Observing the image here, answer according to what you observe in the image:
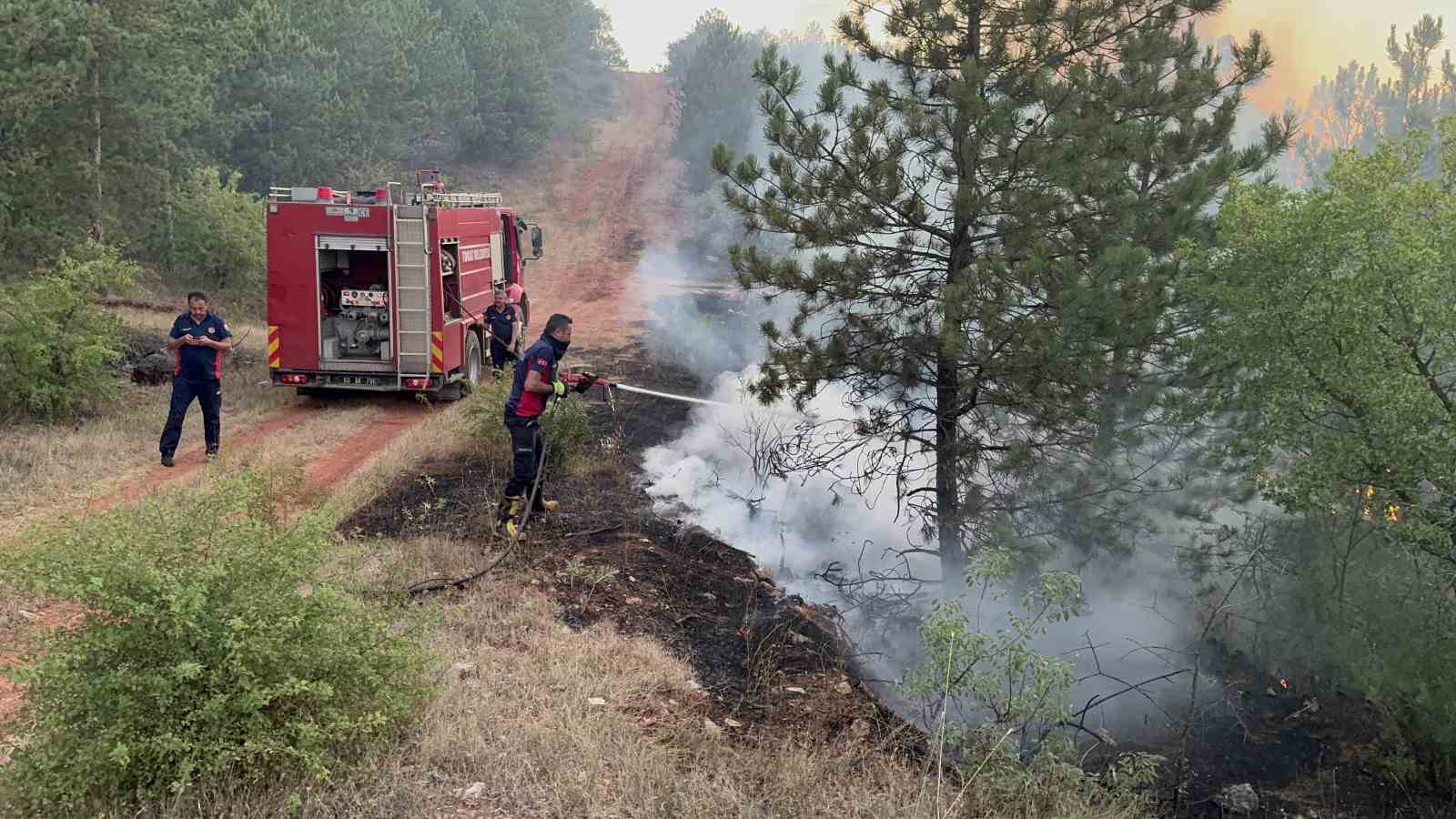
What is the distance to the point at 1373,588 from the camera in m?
6.60

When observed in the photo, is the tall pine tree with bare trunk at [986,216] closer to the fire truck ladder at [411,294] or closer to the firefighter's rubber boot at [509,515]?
the firefighter's rubber boot at [509,515]

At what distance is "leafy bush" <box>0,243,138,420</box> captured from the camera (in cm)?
1065

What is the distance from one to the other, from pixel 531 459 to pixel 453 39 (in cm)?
3771

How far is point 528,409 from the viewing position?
7996mm

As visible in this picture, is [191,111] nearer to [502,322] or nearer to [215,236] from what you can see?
[215,236]

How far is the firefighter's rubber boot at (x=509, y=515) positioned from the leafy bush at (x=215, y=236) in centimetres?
Result: 1513

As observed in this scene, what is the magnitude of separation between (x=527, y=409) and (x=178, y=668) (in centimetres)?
455

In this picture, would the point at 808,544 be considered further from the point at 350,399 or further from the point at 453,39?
the point at 453,39

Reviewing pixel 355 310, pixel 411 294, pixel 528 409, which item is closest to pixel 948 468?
pixel 528 409

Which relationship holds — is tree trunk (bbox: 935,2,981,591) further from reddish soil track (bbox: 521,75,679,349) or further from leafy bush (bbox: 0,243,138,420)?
reddish soil track (bbox: 521,75,679,349)

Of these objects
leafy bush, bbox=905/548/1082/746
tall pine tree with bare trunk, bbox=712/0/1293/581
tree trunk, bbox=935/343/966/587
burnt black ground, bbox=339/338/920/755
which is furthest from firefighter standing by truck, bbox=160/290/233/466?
leafy bush, bbox=905/548/1082/746

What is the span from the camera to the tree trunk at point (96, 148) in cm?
1756

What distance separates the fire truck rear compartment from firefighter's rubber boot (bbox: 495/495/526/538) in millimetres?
5721

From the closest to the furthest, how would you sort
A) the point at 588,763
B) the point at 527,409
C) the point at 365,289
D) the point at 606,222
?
1. the point at 588,763
2. the point at 527,409
3. the point at 365,289
4. the point at 606,222
